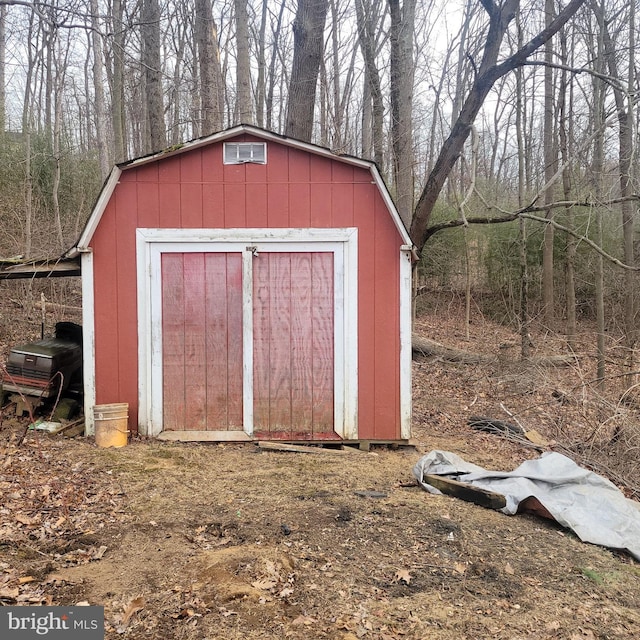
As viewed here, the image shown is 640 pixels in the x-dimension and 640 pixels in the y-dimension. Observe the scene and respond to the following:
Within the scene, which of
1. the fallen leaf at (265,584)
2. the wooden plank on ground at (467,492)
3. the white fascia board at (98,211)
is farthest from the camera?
the white fascia board at (98,211)

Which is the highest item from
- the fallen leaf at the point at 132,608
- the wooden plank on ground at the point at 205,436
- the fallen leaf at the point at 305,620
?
the wooden plank on ground at the point at 205,436

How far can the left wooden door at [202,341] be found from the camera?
5816 millimetres

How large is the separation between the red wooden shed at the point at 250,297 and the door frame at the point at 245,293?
11 millimetres

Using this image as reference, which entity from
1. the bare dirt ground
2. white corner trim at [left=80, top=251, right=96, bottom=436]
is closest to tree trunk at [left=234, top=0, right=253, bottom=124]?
white corner trim at [left=80, top=251, right=96, bottom=436]

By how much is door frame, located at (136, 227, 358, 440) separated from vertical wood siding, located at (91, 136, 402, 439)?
0.30 feet

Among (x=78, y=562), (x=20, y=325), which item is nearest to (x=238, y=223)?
(x=78, y=562)

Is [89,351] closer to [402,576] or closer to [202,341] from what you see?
[202,341]

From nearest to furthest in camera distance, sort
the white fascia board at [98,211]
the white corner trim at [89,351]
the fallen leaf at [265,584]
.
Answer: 1. the fallen leaf at [265,584]
2. the white fascia board at [98,211]
3. the white corner trim at [89,351]

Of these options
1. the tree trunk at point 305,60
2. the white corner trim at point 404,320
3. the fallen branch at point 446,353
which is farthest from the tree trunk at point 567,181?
the white corner trim at point 404,320

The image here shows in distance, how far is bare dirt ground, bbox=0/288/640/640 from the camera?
105 inches

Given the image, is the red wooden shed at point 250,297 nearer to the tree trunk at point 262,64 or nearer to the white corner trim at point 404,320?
the white corner trim at point 404,320

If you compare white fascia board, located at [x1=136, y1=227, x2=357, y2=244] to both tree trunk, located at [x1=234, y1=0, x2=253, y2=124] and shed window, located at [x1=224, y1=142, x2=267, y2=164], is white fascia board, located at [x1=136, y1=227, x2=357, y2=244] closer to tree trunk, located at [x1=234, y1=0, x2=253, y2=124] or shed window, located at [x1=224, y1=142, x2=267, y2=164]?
shed window, located at [x1=224, y1=142, x2=267, y2=164]

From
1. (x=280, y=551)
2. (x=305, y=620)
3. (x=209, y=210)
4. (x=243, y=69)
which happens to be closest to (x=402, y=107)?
(x=243, y=69)

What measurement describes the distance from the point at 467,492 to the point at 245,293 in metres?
3.00
